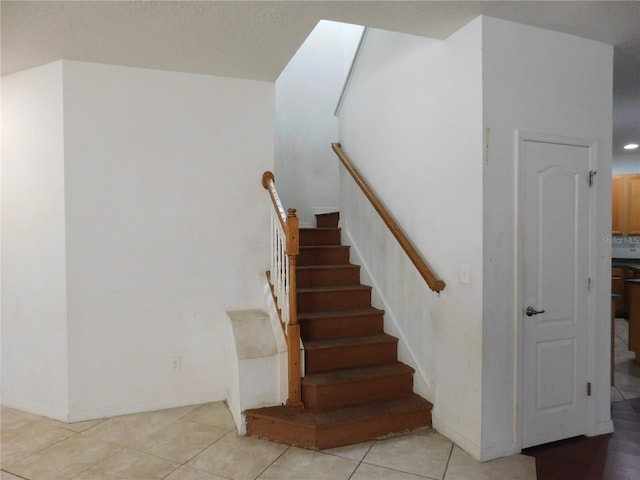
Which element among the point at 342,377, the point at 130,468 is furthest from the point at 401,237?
the point at 130,468

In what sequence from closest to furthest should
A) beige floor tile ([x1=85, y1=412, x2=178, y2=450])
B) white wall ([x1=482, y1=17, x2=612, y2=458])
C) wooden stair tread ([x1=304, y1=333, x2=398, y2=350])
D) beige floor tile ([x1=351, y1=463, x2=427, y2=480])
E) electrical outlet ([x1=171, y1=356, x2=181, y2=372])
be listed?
beige floor tile ([x1=351, y1=463, x2=427, y2=480]) → white wall ([x1=482, y1=17, x2=612, y2=458]) → beige floor tile ([x1=85, y1=412, x2=178, y2=450]) → wooden stair tread ([x1=304, y1=333, x2=398, y2=350]) → electrical outlet ([x1=171, y1=356, x2=181, y2=372])

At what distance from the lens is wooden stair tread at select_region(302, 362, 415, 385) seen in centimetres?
261

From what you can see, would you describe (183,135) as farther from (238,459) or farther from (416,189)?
(238,459)

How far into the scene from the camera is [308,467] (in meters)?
2.17

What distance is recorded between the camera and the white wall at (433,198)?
229 centimetres

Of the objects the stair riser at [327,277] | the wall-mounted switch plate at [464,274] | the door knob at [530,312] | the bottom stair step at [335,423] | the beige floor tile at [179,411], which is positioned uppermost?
the wall-mounted switch plate at [464,274]

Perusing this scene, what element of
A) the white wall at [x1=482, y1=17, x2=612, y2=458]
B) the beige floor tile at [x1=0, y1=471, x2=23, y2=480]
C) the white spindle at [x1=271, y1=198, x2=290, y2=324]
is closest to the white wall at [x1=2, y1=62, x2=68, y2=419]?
the beige floor tile at [x1=0, y1=471, x2=23, y2=480]

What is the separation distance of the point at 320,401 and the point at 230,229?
1.46 metres

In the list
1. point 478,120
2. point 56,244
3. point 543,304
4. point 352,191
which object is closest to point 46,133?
point 56,244

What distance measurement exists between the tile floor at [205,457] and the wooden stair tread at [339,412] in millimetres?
153

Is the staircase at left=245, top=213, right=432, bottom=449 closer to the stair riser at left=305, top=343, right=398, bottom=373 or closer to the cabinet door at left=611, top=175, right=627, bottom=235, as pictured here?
the stair riser at left=305, top=343, right=398, bottom=373

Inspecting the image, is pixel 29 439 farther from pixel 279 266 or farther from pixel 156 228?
pixel 279 266

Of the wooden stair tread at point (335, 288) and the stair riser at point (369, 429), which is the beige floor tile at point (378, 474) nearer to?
the stair riser at point (369, 429)

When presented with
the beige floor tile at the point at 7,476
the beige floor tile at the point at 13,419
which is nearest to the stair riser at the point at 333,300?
the beige floor tile at the point at 7,476
